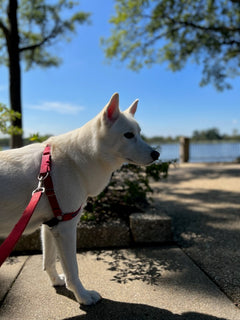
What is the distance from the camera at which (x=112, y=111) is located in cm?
192

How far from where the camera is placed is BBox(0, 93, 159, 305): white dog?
178 centimetres

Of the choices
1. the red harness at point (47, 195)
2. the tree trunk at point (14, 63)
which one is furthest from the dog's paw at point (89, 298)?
the tree trunk at point (14, 63)

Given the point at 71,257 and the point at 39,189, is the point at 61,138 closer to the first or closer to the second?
the point at 39,189

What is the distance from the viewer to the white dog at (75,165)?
1.78m

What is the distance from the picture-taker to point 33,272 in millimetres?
2557

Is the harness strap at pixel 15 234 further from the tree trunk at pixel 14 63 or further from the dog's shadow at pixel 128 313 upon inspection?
the tree trunk at pixel 14 63

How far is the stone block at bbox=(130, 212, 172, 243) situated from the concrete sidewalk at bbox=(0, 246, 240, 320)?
0.23 metres

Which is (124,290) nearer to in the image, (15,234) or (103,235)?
(103,235)

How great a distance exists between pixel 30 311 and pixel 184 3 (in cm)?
1377

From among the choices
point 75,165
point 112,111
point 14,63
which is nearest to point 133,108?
point 112,111

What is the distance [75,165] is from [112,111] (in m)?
0.56

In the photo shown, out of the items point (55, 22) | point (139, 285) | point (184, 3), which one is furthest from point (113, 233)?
point (184, 3)

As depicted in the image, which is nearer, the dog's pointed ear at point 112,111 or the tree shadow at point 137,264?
the dog's pointed ear at point 112,111

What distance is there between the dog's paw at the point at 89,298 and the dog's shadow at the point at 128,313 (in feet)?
0.11
